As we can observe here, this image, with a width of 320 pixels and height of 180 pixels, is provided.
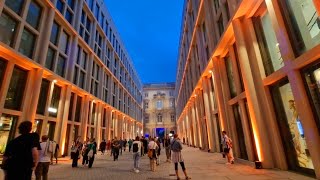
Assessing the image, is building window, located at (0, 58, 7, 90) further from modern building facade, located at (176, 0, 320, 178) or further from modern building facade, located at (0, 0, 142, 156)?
modern building facade, located at (176, 0, 320, 178)

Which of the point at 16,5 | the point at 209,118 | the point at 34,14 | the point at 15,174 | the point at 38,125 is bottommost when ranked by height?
the point at 15,174

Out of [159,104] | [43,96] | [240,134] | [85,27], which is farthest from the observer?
[159,104]

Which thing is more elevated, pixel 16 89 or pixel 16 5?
pixel 16 5

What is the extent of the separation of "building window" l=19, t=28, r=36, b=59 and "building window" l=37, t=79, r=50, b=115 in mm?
2751

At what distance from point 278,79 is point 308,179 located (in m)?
3.63

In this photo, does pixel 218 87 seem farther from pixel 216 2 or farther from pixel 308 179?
pixel 308 179

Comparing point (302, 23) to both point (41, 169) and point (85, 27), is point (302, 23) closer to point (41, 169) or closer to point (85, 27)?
point (41, 169)

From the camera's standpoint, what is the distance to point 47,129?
17.2m

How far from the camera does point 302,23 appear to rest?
6527mm

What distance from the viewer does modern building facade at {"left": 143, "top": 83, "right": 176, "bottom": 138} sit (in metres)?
64.6

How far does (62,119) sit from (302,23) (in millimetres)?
18979

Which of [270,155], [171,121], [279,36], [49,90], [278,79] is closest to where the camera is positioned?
[279,36]

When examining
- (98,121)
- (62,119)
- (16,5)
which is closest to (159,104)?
(98,121)

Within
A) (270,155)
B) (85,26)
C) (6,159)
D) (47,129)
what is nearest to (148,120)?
(85,26)
